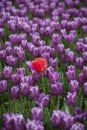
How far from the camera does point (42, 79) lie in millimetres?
4074

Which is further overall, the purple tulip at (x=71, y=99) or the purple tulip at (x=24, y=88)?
the purple tulip at (x=24, y=88)

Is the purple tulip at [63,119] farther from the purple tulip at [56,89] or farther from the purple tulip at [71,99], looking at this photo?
the purple tulip at [56,89]

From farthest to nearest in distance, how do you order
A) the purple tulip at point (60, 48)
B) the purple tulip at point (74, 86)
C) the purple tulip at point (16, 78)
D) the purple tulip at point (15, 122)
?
1. the purple tulip at point (60, 48)
2. the purple tulip at point (16, 78)
3. the purple tulip at point (74, 86)
4. the purple tulip at point (15, 122)

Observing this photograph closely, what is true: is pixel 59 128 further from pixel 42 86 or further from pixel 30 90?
pixel 42 86

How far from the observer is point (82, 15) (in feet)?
25.0

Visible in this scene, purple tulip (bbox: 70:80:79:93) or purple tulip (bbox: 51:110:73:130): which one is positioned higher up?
purple tulip (bbox: 51:110:73:130)

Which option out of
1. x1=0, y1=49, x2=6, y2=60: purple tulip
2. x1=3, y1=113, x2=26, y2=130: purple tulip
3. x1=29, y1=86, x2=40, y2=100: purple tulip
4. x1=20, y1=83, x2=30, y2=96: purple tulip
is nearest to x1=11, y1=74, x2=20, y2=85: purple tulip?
x1=20, y1=83, x2=30, y2=96: purple tulip

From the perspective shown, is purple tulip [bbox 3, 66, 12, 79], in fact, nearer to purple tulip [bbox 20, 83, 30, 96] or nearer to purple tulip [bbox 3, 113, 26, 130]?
purple tulip [bbox 20, 83, 30, 96]

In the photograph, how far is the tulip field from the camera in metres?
3.02

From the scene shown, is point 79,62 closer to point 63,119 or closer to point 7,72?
point 7,72

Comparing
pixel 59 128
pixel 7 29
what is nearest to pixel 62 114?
pixel 59 128

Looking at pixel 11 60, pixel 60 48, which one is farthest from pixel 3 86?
pixel 60 48

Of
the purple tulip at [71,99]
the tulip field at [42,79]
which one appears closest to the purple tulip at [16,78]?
the tulip field at [42,79]

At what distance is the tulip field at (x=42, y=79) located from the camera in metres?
3.02
